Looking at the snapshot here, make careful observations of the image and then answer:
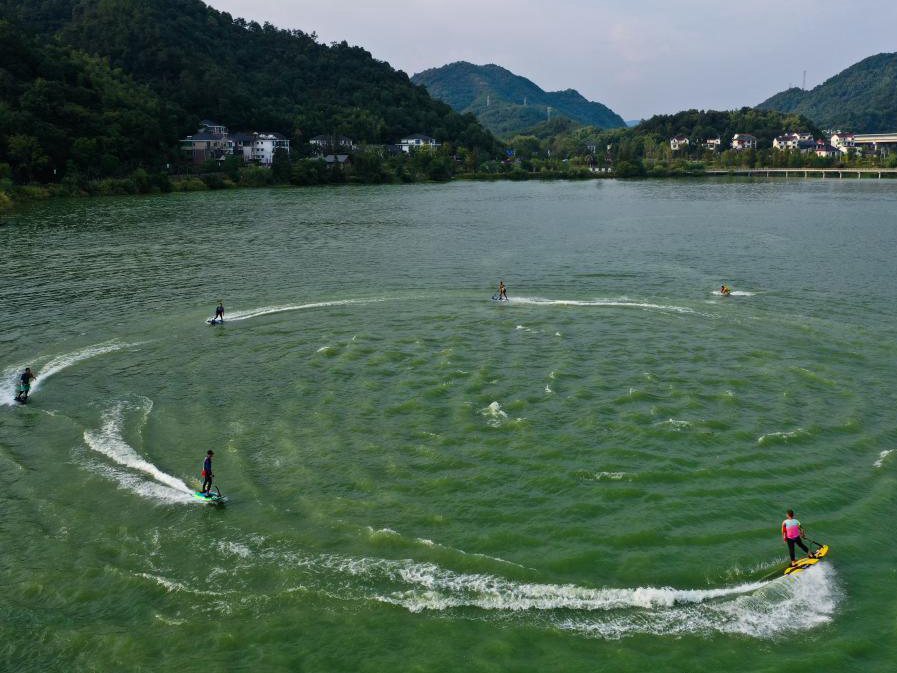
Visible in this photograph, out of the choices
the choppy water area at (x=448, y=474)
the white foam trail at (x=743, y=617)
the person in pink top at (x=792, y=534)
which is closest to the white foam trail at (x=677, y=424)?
the choppy water area at (x=448, y=474)

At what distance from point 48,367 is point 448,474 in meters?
28.7

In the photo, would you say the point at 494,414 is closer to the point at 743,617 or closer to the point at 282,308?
the point at 743,617

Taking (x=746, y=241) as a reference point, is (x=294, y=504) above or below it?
below

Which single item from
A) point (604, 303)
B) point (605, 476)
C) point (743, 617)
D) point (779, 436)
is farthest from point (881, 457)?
point (604, 303)

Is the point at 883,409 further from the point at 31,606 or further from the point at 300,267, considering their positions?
the point at 300,267

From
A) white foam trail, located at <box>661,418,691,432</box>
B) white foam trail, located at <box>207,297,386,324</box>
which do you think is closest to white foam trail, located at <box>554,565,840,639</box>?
white foam trail, located at <box>661,418,691,432</box>

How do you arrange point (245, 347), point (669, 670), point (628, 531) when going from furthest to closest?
point (245, 347)
point (628, 531)
point (669, 670)

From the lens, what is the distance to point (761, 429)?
108 feet

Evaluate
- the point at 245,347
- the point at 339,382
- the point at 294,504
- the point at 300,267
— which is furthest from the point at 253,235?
the point at 294,504

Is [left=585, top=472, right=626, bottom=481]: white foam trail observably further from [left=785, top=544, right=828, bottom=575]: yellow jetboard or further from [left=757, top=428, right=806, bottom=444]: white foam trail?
[left=757, top=428, right=806, bottom=444]: white foam trail

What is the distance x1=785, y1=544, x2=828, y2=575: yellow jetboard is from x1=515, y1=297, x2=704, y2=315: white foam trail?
3312 cm

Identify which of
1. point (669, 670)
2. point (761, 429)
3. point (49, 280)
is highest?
point (49, 280)

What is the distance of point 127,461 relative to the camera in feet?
101

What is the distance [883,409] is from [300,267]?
2225 inches
